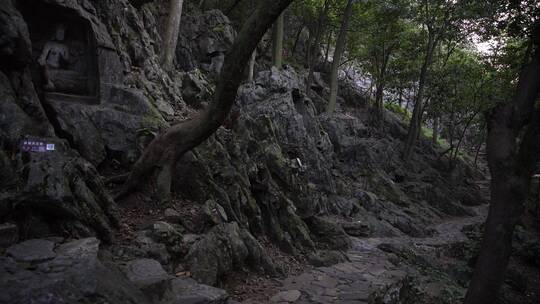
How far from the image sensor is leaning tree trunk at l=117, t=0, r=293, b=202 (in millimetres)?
6008

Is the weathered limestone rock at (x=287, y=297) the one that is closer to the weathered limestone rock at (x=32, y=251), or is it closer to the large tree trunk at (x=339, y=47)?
the weathered limestone rock at (x=32, y=251)

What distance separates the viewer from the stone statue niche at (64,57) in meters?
7.92

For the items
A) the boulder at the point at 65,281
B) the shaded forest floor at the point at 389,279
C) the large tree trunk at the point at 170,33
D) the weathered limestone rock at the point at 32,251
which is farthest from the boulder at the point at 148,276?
the large tree trunk at the point at 170,33

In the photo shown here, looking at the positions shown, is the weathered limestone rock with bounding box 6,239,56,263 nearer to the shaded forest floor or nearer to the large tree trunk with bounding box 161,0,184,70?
the shaded forest floor

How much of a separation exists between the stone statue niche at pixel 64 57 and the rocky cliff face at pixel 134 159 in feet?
0.10

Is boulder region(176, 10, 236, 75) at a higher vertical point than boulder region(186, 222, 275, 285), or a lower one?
higher

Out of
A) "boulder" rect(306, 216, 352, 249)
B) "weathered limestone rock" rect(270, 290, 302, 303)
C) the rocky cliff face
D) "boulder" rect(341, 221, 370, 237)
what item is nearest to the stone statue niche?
the rocky cliff face

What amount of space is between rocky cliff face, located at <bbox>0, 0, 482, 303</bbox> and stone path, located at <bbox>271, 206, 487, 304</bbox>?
0.73m

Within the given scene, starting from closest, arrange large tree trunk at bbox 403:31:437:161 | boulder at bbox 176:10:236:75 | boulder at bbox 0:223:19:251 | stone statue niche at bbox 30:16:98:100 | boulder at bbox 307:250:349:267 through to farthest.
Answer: boulder at bbox 0:223:19:251
stone statue niche at bbox 30:16:98:100
boulder at bbox 307:250:349:267
boulder at bbox 176:10:236:75
large tree trunk at bbox 403:31:437:161

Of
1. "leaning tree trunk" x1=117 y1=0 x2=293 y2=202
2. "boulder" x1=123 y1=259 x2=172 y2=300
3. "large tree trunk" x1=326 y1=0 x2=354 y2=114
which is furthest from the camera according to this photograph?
"large tree trunk" x1=326 y1=0 x2=354 y2=114

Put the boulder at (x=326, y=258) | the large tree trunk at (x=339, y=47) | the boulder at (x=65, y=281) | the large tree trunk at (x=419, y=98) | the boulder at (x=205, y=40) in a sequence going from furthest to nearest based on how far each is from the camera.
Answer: the large tree trunk at (x=419, y=98) → the large tree trunk at (x=339, y=47) → the boulder at (x=205, y=40) → the boulder at (x=326, y=258) → the boulder at (x=65, y=281)

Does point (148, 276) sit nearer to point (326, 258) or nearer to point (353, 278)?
point (353, 278)

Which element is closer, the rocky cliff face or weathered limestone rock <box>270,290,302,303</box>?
the rocky cliff face

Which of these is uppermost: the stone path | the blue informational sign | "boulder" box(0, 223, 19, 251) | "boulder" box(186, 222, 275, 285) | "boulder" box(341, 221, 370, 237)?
the blue informational sign
